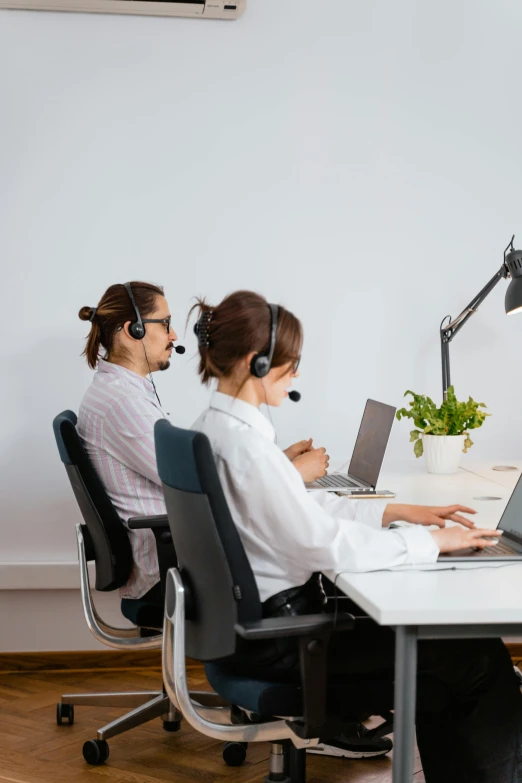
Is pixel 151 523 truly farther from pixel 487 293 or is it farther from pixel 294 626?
pixel 487 293

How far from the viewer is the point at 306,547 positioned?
1726mm

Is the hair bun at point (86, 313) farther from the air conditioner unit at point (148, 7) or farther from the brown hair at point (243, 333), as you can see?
the air conditioner unit at point (148, 7)

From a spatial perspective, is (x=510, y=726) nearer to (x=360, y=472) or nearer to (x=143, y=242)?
(x=360, y=472)

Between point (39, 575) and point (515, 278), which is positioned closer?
point (515, 278)

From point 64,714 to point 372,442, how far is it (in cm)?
127

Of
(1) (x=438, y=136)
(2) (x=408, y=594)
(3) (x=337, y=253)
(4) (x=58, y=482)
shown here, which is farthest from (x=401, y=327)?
(2) (x=408, y=594)

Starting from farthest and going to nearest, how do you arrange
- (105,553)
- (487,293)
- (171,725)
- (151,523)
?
1. (487,293)
2. (171,725)
3. (105,553)
4. (151,523)

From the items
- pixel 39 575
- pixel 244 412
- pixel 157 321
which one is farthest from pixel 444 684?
pixel 39 575

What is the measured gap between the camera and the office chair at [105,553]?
8.18 feet

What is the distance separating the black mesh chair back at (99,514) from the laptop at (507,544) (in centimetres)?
99

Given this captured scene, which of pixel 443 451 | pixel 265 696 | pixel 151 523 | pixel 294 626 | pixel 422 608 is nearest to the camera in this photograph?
pixel 422 608

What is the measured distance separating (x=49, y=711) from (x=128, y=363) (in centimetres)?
119

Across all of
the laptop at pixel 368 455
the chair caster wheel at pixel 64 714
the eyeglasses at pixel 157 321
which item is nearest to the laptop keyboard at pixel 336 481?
the laptop at pixel 368 455

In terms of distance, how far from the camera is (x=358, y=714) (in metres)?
1.80
